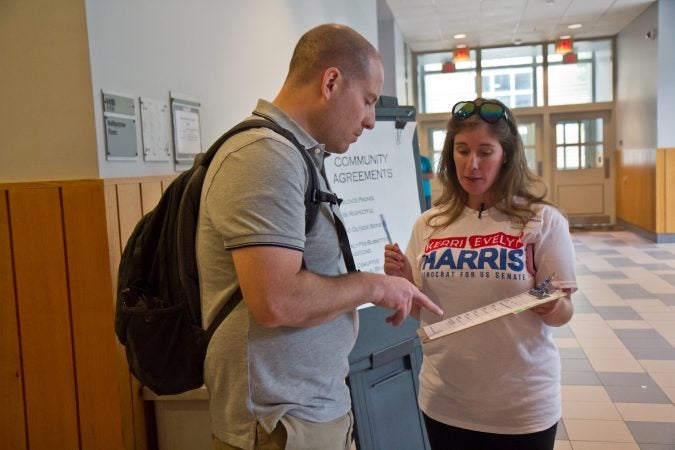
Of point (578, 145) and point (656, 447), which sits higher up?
point (578, 145)

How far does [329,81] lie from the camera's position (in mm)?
1325

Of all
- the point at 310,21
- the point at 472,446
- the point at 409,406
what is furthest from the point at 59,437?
the point at 310,21

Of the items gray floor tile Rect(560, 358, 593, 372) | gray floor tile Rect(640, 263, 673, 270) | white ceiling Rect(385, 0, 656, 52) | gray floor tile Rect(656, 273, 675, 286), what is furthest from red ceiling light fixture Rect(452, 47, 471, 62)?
gray floor tile Rect(560, 358, 593, 372)

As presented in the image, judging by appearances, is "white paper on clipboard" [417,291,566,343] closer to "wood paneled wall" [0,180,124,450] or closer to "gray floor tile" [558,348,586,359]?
"wood paneled wall" [0,180,124,450]

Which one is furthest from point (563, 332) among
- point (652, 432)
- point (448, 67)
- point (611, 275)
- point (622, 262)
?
point (448, 67)

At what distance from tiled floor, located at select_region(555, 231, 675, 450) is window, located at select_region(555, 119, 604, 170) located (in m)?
3.97

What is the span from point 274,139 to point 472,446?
3.39ft

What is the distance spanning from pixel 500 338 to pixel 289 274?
0.78 m

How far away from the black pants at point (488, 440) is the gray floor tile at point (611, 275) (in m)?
5.97

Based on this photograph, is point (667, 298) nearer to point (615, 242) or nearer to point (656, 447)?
point (656, 447)

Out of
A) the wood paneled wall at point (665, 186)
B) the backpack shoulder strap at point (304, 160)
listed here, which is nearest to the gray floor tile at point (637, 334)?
the backpack shoulder strap at point (304, 160)

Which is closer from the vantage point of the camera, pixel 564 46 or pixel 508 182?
pixel 508 182

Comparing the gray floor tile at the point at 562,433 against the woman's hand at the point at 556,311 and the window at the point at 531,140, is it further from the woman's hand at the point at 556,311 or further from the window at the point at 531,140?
the window at the point at 531,140

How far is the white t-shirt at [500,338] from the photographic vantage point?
1.62 metres
